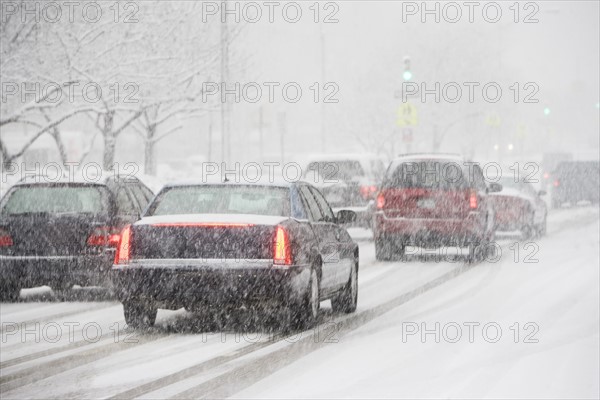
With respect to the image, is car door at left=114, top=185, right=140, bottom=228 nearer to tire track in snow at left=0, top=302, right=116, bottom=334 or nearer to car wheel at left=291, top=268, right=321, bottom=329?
tire track in snow at left=0, top=302, right=116, bottom=334

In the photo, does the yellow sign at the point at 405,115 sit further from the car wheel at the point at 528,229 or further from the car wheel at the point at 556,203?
the car wheel at the point at 556,203

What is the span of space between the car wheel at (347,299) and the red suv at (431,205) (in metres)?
7.26

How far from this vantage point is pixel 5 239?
49.9 ft

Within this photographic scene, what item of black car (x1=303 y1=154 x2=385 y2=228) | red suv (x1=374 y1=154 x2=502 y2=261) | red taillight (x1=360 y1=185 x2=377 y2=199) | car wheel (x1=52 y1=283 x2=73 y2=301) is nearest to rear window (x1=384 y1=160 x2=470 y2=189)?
red suv (x1=374 y1=154 x2=502 y2=261)

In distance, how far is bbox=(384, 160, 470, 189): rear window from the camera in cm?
2152

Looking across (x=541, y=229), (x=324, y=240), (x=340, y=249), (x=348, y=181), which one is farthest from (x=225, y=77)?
(x=324, y=240)

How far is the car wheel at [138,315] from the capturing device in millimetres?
12383

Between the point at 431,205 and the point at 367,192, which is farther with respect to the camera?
the point at 367,192

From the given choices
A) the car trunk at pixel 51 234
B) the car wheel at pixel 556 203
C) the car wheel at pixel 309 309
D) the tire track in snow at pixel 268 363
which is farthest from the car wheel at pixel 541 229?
the car wheel at pixel 309 309

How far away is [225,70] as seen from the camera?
31125 mm

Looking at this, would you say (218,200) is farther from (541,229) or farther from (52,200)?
(541,229)

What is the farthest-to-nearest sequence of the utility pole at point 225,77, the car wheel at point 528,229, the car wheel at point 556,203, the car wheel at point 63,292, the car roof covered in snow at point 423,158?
the car wheel at point 556,203 → the utility pole at point 225,77 → the car wheel at point 528,229 → the car roof covered in snow at point 423,158 → the car wheel at point 63,292

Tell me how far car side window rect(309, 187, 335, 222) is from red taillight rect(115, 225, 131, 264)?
2432 mm

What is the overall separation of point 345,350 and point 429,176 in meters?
11.0
